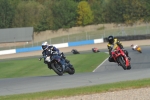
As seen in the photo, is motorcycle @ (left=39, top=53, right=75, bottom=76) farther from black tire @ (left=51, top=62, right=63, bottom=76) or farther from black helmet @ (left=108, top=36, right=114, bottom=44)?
black helmet @ (left=108, top=36, right=114, bottom=44)

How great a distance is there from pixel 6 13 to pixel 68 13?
46.0 ft

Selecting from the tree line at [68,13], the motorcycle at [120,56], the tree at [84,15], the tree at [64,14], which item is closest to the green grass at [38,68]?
the motorcycle at [120,56]

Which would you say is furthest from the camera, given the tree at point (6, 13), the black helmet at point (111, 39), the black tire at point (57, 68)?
the tree at point (6, 13)

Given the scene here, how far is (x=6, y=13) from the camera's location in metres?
98.5

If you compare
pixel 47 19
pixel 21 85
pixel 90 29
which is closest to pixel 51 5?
pixel 47 19

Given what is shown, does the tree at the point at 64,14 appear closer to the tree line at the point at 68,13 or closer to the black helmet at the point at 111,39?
the tree line at the point at 68,13

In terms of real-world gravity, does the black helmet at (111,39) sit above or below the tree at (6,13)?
below

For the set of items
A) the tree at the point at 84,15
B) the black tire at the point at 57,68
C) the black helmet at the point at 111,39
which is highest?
the tree at the point at 84,15

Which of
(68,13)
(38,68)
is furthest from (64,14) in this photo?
(38,68)

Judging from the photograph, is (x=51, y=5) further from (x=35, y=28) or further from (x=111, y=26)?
(x=111, y=26)

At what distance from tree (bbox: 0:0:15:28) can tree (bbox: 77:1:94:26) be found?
49.3 ft

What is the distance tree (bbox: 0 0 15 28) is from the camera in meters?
96.8

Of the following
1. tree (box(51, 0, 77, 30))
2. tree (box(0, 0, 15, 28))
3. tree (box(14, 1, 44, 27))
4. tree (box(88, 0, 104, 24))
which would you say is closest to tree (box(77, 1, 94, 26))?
tree (box(88, 0, 104, 24))

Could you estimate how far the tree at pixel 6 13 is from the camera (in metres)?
96.8
